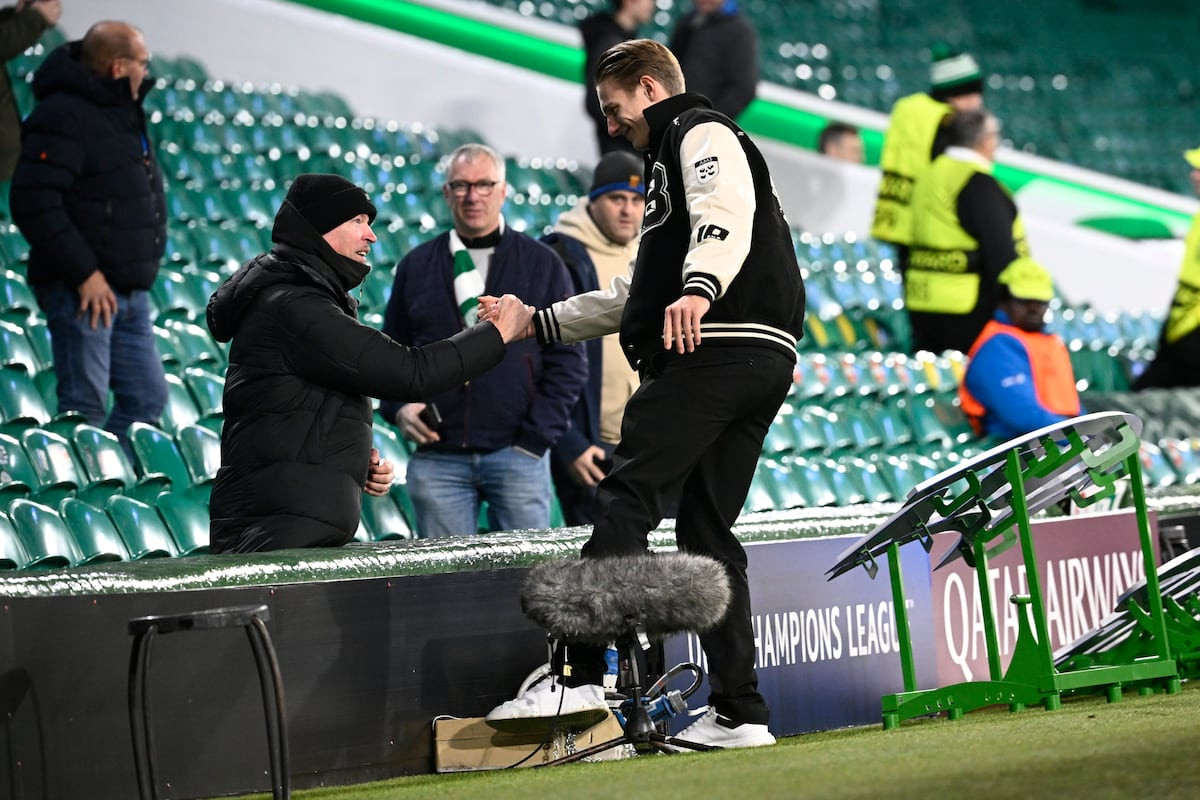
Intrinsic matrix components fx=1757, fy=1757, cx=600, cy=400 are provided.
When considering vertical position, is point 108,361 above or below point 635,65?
below

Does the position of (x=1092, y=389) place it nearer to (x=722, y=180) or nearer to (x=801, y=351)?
(x=801, y=351)

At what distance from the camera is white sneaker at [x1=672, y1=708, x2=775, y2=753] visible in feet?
13.1

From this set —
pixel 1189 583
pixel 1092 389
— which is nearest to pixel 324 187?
pixel 1189 583

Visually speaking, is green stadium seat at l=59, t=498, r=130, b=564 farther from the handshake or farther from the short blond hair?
the short blond hair

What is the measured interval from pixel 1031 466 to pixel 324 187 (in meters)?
1.92

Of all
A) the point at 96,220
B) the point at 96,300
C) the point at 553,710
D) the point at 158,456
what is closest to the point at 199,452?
the point at 158,456

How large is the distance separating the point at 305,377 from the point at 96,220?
7.71 ft

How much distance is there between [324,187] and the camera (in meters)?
4.22

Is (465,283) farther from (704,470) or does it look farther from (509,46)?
(509,46)

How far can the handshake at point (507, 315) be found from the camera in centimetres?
440

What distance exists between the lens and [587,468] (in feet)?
19.2

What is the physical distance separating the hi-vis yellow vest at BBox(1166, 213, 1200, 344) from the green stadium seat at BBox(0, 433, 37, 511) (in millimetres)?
6296

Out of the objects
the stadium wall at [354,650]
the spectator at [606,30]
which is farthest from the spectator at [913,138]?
the stadium wall at [354,650]

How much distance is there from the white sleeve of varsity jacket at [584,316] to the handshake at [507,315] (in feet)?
0.16
